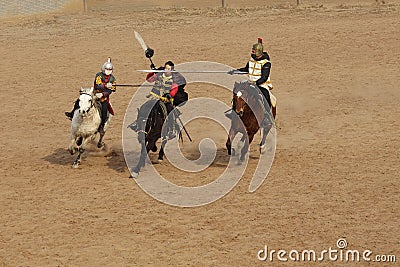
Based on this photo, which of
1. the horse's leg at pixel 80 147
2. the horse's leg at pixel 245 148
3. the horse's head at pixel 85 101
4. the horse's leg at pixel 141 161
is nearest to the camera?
the horse's head at pixel 85 101

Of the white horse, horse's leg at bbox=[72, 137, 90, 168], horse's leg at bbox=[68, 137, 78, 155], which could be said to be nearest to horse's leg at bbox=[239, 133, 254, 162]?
the white horse

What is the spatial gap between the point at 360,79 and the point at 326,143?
635 cm

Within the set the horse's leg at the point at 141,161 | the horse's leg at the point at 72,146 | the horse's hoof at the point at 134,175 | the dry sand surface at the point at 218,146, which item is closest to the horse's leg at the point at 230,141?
the dry sand surface at the point at 218,146

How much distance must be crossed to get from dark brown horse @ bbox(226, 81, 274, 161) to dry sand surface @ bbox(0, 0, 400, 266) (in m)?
0.88

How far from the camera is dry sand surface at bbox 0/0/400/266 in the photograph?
40.8 feet

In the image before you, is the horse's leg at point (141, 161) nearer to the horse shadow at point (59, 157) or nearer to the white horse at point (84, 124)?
the white horse at point (84, 124)

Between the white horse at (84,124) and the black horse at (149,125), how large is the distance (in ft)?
3.01

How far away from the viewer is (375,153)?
17.0 meters

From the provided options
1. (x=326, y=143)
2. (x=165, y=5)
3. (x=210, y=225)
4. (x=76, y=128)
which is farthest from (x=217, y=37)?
(x=210, y=225)

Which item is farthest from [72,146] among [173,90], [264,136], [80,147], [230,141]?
[264,136]

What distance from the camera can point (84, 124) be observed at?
52.7 ft

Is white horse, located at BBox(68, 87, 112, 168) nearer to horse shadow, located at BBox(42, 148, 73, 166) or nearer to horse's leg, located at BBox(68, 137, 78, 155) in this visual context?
horse's leg, located at BBox(68, 137, 78, 155)

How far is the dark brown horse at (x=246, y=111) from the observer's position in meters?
16.1

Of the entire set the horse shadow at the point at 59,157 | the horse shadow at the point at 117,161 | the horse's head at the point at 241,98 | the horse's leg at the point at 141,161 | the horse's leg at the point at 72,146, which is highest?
Result: the horse's head at the point at 241,98
